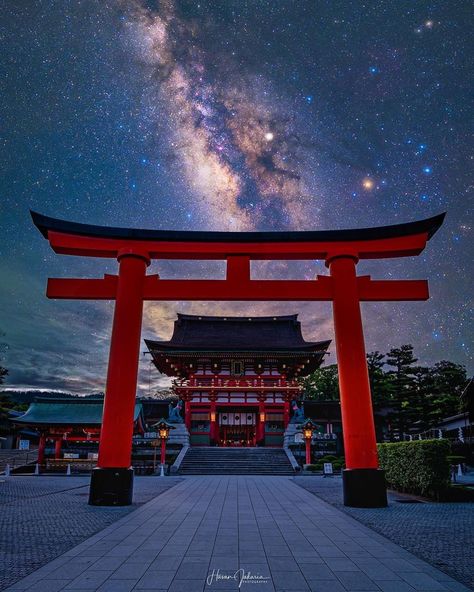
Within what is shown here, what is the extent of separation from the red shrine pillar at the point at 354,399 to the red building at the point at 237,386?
18.9 m

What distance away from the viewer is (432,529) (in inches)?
301

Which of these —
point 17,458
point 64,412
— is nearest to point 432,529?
point 64,412

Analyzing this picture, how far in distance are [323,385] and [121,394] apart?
37.4m

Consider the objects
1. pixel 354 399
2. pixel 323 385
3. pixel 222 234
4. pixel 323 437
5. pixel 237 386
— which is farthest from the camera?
pixel 323 385

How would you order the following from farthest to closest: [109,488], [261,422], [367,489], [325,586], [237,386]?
[237,386] < [261,422] < [109,488] < [367,489] < [325,586]

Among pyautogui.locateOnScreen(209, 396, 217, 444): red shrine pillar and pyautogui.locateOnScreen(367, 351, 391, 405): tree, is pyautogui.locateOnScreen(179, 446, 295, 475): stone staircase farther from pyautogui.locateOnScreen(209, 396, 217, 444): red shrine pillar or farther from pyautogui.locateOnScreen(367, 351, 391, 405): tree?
pyautogui.locateOnScreen(367, 351, 391, 405): tree

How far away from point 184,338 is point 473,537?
96.6ft

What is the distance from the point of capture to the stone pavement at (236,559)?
448cm

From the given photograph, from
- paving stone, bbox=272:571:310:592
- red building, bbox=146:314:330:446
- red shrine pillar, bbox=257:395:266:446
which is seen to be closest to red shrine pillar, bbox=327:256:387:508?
paving stone, bbox=272:571:310:592

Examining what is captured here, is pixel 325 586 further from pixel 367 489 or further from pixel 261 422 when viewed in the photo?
pixel 261 422

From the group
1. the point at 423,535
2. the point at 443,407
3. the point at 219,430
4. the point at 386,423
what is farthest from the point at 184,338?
the point at 423,535

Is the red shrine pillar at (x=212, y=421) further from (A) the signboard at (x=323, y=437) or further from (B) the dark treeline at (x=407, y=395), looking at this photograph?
(B) the dark treeline at (x=407, y=395)

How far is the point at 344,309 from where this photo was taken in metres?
11.1

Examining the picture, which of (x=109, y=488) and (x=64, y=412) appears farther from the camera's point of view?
(x=64, y=412)
